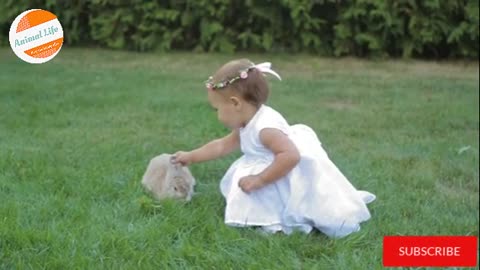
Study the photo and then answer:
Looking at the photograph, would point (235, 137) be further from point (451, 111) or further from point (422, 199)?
point (451, 111)

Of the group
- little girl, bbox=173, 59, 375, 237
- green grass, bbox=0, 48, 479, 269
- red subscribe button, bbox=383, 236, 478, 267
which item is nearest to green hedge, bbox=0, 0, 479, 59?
green grass, bbox=0, 48, 479, 269

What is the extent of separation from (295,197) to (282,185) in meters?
0.06

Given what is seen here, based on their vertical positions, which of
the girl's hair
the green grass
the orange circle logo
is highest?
the orange circle logo

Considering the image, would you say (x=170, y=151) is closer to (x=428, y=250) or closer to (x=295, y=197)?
(x=295, y=197)

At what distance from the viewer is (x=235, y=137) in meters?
2.35

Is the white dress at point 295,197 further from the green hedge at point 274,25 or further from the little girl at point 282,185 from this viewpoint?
the green hedge at point 274,25

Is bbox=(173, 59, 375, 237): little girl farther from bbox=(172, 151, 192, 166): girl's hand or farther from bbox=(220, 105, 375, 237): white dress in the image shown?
bbox=(172, 151, 192, 166): girl's hand

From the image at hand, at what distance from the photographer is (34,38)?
85 cm

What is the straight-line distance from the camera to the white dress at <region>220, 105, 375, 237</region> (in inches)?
82.7

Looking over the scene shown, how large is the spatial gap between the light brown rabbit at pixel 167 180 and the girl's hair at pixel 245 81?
45 centimetres

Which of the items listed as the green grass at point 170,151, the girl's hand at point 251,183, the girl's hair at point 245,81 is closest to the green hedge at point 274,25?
the green grass at point 170,151

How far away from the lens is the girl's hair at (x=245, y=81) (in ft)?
6.20

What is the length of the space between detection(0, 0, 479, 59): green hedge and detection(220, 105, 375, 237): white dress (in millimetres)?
372

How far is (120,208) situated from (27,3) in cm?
116
